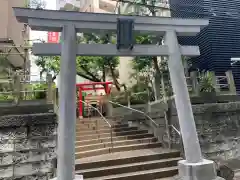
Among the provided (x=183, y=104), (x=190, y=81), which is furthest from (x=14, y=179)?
(x=190, y=81)

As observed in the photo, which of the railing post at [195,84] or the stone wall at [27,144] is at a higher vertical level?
the railing post at [195,84]

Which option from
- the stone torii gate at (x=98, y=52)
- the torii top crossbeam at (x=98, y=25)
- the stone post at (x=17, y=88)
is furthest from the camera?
the stone post at (x=17, y=88)

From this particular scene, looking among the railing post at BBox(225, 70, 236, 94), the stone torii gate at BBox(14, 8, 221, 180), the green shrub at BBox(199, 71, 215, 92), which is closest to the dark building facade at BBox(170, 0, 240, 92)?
the railing post at BBox(225, 70, 236, 94)

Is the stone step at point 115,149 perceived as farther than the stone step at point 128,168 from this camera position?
Yes

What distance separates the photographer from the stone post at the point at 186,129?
15.0 ft

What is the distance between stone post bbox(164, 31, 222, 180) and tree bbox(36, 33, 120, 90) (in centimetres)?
825

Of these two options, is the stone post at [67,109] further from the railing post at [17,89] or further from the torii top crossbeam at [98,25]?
the railing post at [17,89]

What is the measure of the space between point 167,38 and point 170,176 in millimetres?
Answer: 4268

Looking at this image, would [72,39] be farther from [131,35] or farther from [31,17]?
[131,35]

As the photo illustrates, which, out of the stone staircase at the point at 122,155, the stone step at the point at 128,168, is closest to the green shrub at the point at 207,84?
the stone staircase at the point at 122,155

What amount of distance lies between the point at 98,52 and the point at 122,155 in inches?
153

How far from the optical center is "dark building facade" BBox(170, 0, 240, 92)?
10734 millimetres

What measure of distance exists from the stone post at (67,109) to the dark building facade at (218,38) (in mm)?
8252

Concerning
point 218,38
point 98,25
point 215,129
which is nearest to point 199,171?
point 215,129
